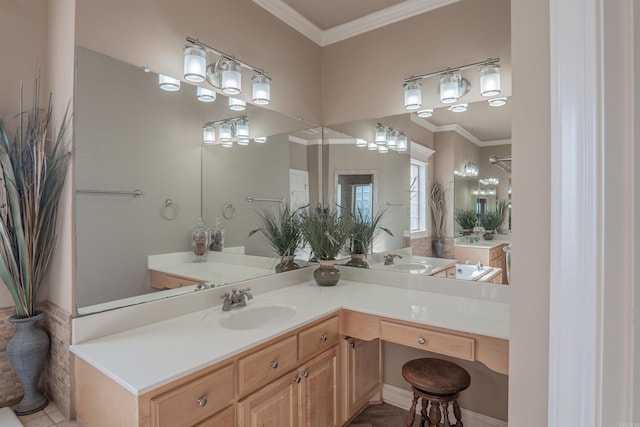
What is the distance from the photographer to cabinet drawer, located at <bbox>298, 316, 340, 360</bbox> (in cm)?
169

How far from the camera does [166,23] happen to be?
1753 mm

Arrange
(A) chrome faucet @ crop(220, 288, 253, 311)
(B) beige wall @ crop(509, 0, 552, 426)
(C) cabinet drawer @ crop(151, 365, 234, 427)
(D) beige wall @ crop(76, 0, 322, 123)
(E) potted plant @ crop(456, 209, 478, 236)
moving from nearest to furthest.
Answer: (B) beige wall @ crop(509, 0, 552, 426) → (C) cabinet drawer @ crop(151, 365, 234, 427) → (D) beige wall @ crop(76, 0, 322, 123) → (A) chrome faucet @ crop(220, 288, 253, 311) → (E) potted plant @ crop(456, 209, 478, 236)

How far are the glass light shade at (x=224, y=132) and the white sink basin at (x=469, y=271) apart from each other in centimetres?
175

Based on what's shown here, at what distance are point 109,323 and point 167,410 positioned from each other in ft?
1.92

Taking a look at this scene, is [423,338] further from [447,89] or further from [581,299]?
[447,89]

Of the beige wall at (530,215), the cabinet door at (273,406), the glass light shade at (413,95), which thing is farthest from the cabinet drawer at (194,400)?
the glass light shade at (413,95)

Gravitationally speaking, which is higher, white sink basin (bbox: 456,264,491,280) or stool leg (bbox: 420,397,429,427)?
white sink basin (bbox: 456,264,491,280)

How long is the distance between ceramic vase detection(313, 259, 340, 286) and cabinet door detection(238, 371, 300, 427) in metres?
0.85

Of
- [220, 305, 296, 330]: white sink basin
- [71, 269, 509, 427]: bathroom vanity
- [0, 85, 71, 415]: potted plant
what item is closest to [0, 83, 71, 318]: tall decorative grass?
[0, 85, 71, 415]: potted plant

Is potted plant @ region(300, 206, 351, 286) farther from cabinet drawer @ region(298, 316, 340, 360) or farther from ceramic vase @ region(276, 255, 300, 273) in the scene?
cabinet drawer @ region(298, 316, 340, 360)

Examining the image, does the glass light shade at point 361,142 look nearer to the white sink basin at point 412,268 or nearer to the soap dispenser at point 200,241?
the white sink basin at point 412,268

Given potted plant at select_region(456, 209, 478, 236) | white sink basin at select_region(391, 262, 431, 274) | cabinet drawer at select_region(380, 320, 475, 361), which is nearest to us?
cabinet drawer at select_region(380, 320, 475, 361)

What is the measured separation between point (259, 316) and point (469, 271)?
1.38 meters

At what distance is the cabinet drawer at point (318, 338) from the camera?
169cm
